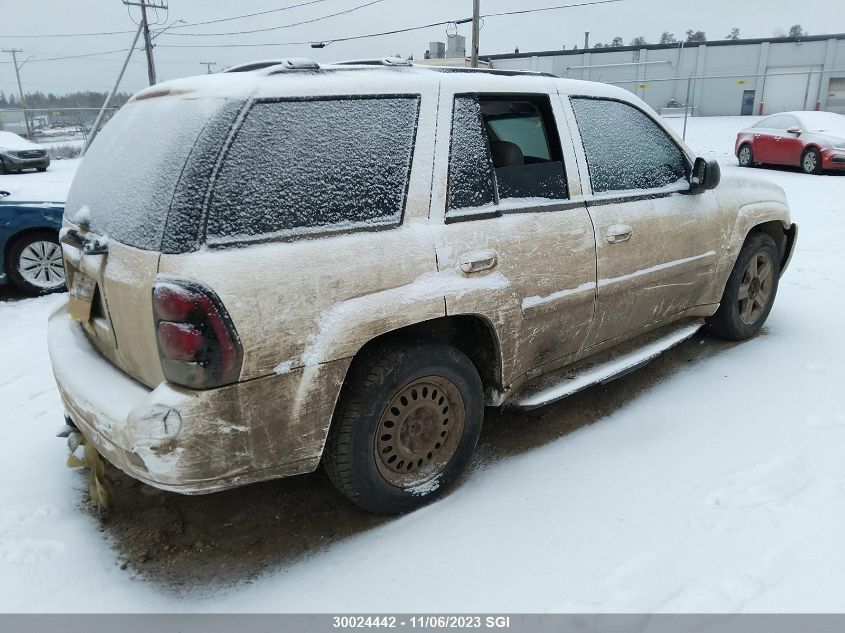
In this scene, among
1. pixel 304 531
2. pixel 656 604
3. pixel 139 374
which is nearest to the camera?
pixel 656 604

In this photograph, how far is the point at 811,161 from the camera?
13.6 m

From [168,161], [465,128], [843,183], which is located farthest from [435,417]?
[843,183]

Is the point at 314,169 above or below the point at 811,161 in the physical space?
above

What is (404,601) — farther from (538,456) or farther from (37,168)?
(37,168)

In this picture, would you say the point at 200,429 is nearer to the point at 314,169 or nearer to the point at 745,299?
the point at 314,169

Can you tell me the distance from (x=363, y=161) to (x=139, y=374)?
4.02 feet

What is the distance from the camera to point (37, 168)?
18625 millimetres

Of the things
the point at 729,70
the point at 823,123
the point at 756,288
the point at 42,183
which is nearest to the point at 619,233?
the point at 756,288

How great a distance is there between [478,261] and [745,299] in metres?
2.87

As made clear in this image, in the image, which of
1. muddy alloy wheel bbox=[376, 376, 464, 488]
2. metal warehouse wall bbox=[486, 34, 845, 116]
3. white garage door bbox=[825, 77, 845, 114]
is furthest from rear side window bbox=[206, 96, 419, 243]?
white garage door bbox=[825, 77, 845, 114]

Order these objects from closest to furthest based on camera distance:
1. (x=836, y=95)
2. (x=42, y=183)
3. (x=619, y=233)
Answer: (x=619, y=233)
(x=42, y=183)
(x=836, y=95)

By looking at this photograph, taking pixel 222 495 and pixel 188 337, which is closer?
pixel 188 337

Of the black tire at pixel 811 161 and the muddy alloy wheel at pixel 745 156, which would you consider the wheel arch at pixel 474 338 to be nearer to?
the black tire at pixel 811 161
